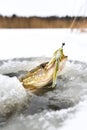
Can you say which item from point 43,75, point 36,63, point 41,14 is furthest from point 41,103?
point 41,14

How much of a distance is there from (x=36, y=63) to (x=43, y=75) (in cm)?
106

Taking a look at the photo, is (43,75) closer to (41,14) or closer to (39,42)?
(39,42)

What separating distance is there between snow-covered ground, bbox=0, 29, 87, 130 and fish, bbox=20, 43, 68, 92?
0.17 meters

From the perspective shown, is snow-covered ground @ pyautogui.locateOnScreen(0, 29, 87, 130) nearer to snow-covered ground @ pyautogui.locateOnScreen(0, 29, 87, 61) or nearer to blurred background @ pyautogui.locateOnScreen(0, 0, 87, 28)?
snow-covered ground @ pyautogui.locateOnScreen(0, 29, 87, 61)

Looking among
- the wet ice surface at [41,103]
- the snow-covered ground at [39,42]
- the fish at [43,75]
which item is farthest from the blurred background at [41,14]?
the fish at [43,75]

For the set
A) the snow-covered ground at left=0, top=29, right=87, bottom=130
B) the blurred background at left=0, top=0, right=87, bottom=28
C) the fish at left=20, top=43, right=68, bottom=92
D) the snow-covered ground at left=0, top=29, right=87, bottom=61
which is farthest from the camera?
the blurred background at left=0, top=0, right=87, bottom=28

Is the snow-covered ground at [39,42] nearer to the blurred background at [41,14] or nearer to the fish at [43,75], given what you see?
the blurred background at [41,14]

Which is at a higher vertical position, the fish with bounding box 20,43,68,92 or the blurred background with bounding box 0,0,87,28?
the blurred background with bounding box 0,0,87,28

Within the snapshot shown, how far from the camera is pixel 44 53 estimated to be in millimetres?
4297

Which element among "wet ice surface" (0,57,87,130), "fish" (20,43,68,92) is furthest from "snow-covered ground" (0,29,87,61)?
"fish" (20,43,68,92)

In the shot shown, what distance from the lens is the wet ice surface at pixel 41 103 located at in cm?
223

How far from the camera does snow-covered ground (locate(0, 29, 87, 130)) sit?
7.30 ft

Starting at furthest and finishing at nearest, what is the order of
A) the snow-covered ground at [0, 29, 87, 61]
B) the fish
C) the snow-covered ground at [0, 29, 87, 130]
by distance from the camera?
the snow-covered ground at [0, 29, 87, 61] → the fish → the snow-covered ground at [0, 29, 87, 130]

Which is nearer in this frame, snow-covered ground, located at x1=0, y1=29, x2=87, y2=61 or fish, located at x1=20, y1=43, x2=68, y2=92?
fish, located at x1=20, y1=43, x2=68, y2=92
